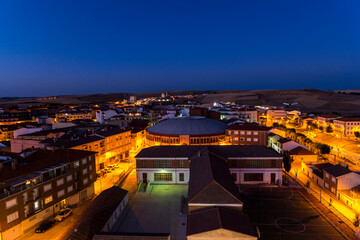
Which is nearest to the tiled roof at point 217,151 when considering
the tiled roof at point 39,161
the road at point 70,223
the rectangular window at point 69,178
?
the road at point 70,223

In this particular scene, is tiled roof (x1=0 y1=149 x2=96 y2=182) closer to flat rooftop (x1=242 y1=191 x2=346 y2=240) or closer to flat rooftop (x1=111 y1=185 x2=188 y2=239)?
flat rooftop (x1=111 y1=185 x2=188 y2=239)

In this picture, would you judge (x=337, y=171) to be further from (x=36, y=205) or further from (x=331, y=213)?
(x=36, y=205)

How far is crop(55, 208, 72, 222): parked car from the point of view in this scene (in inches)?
1285

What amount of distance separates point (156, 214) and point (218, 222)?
12791 mm

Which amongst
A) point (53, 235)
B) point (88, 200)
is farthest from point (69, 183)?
point (53, 235)


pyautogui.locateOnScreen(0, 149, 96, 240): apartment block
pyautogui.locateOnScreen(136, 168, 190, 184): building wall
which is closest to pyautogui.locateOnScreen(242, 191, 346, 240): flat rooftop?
pyautogui.locateOnScreen(136, 168, 190, 184): building wall

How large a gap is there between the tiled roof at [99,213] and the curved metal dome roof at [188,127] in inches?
1374

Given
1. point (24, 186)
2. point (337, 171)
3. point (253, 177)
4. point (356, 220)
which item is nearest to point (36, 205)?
point (24, 186)

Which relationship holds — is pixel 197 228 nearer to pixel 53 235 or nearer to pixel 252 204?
pixel 252 204

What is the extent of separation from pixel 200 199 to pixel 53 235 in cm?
1937

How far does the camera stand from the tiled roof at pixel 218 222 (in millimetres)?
23172

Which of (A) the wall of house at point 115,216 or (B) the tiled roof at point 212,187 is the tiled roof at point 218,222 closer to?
(B) the tiled roof at point 212,187

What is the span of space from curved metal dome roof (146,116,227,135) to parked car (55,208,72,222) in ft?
124

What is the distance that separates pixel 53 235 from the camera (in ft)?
96.1
